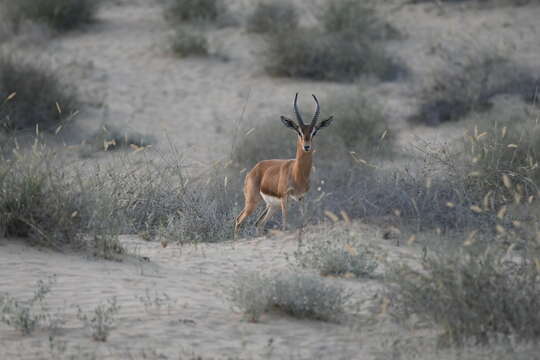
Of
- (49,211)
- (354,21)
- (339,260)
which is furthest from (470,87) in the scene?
(49,211)

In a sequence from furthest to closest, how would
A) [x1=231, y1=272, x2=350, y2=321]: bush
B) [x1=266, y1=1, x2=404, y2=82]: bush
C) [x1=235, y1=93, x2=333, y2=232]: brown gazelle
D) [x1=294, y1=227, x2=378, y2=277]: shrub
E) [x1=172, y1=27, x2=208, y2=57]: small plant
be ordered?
[x1=172, y1=27, x2=208, y2=57]: small plant → [x1=266, y1=1, x2=404, y2=82]: bush → [x1=235, y1=93, x2=333, y2=232]: brown gazelle → [x1=294, y1=227, x2=378, y2=277]: shrub → [x1=231, y1=272, x2=350, y2=321]: bush

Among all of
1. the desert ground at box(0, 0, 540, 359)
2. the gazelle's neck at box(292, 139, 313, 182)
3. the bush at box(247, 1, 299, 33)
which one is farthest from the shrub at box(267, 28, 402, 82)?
the gazelle's neck at box(292, 139, 313, 182)

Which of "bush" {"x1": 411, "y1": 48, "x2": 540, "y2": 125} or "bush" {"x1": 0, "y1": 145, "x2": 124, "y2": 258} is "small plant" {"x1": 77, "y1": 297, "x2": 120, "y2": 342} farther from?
"bush" {"x1": 411, "y1": 48, "x2": 540, "y2": 125}

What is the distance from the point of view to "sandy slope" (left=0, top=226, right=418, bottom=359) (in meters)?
5.17

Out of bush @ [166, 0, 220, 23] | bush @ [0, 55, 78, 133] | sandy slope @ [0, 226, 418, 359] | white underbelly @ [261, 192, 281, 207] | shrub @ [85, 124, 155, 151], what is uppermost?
bush @ [166, 0, 220, 23]

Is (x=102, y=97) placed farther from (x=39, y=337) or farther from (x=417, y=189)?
(x=39, y=337)

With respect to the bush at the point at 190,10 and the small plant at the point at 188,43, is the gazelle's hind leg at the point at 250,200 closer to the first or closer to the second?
the small plant at the point at 188,43

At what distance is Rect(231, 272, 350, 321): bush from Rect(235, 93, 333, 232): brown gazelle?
231cm

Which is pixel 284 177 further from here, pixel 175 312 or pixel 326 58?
pixel 326 58

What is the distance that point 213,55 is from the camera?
19672 mm

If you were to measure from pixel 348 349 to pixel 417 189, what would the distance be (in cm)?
381

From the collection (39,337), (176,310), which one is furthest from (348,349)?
(39,337)

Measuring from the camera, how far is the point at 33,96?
15.9 meters

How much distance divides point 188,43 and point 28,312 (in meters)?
14.6
